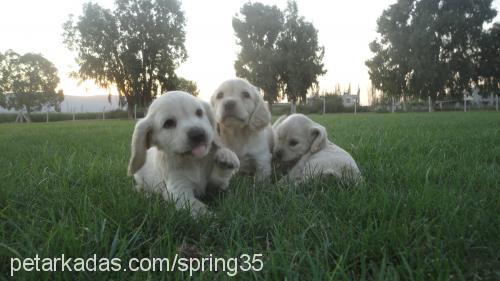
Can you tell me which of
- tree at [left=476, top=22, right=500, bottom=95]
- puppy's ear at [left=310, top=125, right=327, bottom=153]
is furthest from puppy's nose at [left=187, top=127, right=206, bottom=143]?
tree at [left=476, top=22, right=500, bottom=95]

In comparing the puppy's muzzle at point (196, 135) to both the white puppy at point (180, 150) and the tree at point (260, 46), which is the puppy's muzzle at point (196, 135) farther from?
the tree at point (260, 46)

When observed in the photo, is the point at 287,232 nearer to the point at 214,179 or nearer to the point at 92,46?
the point at 214,179

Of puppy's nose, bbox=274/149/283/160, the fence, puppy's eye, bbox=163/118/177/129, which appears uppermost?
the fence

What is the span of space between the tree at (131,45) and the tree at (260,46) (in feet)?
24.3

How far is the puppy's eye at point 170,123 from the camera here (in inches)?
106

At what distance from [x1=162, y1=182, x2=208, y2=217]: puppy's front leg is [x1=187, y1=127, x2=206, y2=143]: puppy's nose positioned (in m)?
0.33

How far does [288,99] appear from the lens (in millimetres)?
38250

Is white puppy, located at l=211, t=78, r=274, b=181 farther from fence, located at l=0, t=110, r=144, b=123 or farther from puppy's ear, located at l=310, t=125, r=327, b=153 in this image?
fence, located at l=0, t=110, r=144, b=123

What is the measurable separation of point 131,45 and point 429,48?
1015 inches

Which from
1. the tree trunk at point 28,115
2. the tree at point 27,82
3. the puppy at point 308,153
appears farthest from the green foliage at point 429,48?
the tree at point 27,82

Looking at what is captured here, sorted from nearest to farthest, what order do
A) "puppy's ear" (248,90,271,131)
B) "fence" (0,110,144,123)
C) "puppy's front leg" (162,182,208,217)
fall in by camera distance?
"puppy's front leg" (162,182,208,217) < "puppy's ear" (248,90,271,131) < "fence" (0,110,144,123)

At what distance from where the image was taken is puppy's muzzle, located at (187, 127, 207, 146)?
8.40ft

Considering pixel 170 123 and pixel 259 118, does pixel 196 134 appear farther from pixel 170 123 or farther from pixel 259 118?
pixel 259 118

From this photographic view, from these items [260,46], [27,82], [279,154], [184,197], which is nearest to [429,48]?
[260,46]
